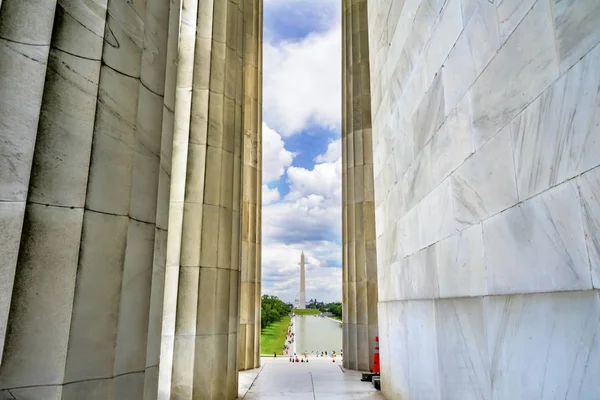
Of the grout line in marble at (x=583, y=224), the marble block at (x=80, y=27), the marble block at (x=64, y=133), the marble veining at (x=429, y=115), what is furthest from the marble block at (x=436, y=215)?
the marble block at (x=80, y=27)

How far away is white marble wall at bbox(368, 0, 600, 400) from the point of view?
4.02 m

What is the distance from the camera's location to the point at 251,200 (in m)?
24.4

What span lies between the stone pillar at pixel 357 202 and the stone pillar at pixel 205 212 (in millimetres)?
9278

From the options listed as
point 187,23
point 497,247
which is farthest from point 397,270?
point 187,23

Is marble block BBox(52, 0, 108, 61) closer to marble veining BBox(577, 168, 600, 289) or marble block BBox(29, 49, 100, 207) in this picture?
marble block BBox(29, 49, 100, 207)

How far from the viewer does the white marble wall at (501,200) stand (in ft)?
13.2

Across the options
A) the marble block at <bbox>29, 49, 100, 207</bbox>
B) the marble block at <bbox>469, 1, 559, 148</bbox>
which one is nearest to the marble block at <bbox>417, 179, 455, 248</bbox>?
the marble block at <bbox>469, 1, 559, 148</bbox>

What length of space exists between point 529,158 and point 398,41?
7.41 m

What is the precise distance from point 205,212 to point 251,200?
1158 cm

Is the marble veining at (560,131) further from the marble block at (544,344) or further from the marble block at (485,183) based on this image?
the marble block at (544,344)

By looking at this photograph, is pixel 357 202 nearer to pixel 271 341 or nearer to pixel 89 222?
pixel 89 222

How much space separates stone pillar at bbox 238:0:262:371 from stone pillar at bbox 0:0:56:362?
58.2 ft

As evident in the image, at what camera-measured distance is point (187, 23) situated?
45.2 ft

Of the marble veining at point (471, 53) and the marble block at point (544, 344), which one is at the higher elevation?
the marble veining at point (471, 53)
